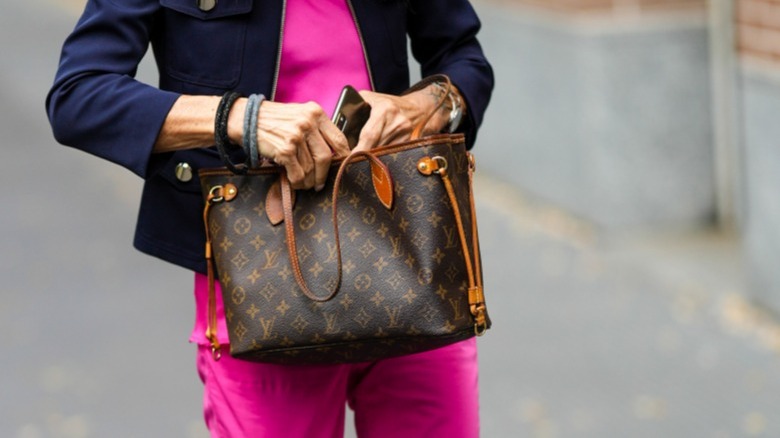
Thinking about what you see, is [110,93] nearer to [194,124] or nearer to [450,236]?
[194,124]

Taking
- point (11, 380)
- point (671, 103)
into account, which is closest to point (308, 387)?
point (11, 380)

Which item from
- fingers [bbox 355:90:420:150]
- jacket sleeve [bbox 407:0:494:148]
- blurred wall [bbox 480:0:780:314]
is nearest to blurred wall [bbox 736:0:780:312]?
blurred wall [bbox 480:0:780:314]

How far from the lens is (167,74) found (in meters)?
2.53

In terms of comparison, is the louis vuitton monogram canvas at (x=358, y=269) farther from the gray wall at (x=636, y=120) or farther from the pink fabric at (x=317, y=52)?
the gray wall at (x=636, y=120)

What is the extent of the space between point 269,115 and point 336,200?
18 centimetres

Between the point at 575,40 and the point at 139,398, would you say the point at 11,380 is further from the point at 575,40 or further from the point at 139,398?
the point at 575,40

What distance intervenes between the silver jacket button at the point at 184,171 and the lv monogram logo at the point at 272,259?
0.83ft

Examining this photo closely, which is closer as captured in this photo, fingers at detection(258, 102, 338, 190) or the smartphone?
fingers at detection(258, 102, 338, 190)

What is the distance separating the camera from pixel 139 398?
5.42 m

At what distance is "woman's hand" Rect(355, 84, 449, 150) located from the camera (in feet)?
8.02

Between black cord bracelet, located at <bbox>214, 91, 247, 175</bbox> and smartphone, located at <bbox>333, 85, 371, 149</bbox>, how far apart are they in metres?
0.18

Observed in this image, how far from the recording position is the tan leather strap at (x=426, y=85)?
2.56 metres

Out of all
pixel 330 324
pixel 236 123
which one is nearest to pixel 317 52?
pixel 236 123

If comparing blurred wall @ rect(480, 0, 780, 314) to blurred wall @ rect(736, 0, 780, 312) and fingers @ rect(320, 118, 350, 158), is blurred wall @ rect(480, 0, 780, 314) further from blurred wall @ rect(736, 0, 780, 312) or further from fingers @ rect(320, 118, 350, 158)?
fingers @ rect(320, 118, 350, 158)
